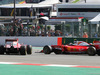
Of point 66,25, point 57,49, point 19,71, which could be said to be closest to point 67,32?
point 66,25

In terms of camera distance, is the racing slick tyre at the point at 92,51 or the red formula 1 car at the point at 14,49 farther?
the red formula 1 car at the point at 14,49

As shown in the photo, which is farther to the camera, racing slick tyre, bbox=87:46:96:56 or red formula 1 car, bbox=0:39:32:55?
red formula 1 car, bbox=0:39:32:55

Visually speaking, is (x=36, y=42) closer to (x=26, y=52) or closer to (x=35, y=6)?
(x=26, y=52)

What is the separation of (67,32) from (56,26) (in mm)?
1098

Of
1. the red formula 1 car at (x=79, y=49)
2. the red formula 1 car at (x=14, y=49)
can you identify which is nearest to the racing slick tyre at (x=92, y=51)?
the red formula 1 car at (x=79, y=49)

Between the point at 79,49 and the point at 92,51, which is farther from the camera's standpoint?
the point at 79,49

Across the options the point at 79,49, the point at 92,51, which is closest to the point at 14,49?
the point at 79,49

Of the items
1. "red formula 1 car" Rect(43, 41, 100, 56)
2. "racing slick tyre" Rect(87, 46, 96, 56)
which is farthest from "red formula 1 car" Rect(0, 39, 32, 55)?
"racing slick tyre" Rect(87, 46, 96, 56)

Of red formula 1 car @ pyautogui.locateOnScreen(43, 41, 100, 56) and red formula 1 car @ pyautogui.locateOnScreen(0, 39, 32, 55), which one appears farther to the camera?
red formula 1 car @ pyautogui.locateOnScreen(0, 39, 32, 55)

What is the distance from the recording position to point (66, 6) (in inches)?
2667

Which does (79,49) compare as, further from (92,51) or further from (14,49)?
(14,49)

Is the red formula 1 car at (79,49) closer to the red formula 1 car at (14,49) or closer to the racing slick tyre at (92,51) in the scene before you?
the racing slick tyre at (92,51)

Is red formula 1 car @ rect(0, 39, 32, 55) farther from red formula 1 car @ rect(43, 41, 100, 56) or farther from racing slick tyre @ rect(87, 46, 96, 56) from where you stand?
racing slick tyre @ rect(87, 46, 96, 56)

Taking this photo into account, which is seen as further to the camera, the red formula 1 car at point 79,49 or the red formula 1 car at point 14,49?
the red formula 1 car at point 14,49
